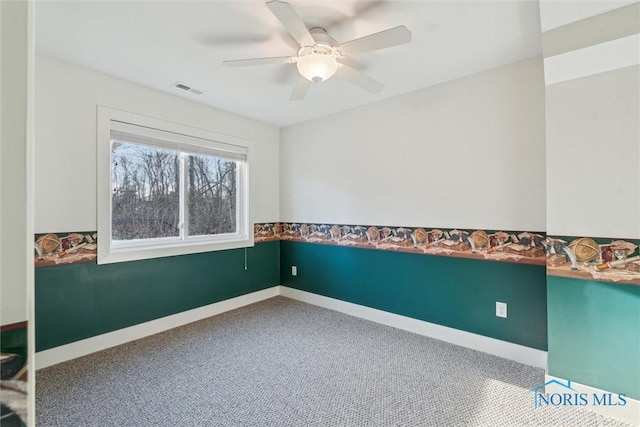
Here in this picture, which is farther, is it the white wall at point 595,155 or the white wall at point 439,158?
the white wall at point 439,158

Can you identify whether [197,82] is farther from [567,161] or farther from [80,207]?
[567,161]

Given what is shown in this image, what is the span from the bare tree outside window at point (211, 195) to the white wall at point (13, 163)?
2.85 m

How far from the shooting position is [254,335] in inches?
112

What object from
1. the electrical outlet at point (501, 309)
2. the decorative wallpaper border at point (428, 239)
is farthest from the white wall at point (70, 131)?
the electrical outlet at point (501, 309)

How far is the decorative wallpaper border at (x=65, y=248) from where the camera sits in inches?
90.2

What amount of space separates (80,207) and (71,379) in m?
1.32

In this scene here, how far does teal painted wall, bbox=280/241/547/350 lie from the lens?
2346mm

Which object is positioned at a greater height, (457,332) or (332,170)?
(332,170)

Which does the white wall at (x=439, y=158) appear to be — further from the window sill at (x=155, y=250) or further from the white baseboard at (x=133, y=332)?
the white baseboard at (x=133, y=332)

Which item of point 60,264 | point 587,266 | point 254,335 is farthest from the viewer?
point 254,335

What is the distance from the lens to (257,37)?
80.1 inches

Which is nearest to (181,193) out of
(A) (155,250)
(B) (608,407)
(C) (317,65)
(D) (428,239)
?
(A) (155,250)

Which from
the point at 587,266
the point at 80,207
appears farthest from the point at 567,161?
the point at 80,207

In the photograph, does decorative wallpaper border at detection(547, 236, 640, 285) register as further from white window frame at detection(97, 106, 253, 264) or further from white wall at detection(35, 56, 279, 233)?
white wall at detection(35, 56, 279, 233)
